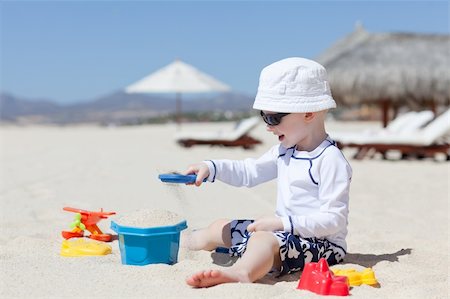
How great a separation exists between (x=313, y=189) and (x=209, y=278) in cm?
68

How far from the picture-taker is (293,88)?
286 centimetres

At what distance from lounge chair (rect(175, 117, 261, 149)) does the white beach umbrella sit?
1.74 meters

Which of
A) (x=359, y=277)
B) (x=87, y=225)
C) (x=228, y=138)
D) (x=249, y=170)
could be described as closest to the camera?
(x=359, y=277)

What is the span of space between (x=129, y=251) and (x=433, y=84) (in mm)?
13161

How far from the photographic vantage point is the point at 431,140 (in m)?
9.87

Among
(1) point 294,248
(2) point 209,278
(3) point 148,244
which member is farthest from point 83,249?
(1) point 294,248

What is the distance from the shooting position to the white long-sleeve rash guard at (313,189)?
283 centimetres

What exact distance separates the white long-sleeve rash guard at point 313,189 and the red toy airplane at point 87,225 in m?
0.79

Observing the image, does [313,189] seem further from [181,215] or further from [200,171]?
[181,215]

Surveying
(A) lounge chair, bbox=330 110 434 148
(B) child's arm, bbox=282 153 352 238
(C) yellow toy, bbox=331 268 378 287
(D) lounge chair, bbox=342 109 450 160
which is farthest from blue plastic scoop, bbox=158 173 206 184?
(A) lounge chair, bbox=330 110 434 148

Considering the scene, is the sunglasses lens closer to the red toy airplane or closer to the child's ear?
the child's ear

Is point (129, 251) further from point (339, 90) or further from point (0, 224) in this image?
point (339, 90)

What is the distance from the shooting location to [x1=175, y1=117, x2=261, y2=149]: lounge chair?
507 inches

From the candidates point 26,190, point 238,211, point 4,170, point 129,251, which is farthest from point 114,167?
point 129,251
